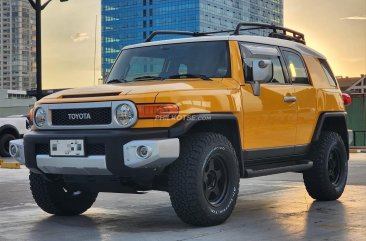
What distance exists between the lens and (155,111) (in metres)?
5.95

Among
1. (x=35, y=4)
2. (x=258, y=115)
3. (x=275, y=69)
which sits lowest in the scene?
(x=258, y=115)

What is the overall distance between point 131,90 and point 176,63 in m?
1.23

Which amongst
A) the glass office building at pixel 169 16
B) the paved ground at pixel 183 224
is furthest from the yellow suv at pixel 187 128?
the glass office building at pixel 169 16

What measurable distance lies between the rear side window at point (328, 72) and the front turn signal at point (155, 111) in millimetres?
3595

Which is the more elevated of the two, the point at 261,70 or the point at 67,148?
the point at 261,70

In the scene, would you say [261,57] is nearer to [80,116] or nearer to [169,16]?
[80,116]

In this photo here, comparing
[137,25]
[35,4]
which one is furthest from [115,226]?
[137,25]

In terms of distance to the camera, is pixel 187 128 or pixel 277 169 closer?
pixel 187 128

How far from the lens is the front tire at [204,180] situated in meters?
6.05

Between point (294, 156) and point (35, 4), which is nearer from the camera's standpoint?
point (294, 156)

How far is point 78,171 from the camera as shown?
620 cm

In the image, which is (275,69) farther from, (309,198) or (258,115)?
(309,198)

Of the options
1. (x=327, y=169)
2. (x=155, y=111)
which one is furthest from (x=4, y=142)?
(x=155, y=111)

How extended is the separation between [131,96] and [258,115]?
5.46 ft
